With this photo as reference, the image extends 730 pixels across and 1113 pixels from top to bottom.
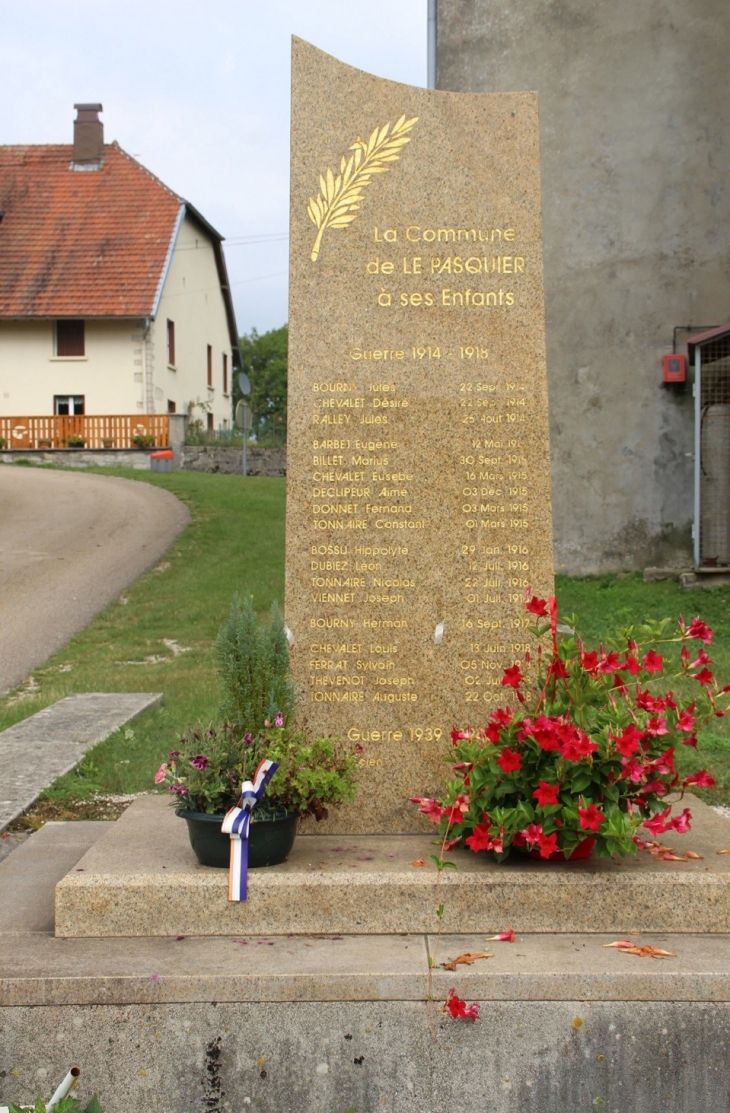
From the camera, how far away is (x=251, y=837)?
3416 millimetres

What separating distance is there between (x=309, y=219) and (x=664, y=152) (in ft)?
36.0

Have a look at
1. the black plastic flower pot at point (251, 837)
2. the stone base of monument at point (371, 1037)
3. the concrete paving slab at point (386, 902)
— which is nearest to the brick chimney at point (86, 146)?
the black plastic flower pot at point (251, 837)

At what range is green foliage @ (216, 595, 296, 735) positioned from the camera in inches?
145

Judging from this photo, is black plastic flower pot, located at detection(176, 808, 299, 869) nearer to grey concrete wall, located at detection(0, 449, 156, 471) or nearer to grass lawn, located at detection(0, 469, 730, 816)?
grass lawn, located at detection(0, 469, 730, 816)

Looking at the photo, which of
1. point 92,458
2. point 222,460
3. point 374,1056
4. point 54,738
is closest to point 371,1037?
point 374,1056

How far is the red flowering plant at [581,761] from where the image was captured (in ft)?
10.7

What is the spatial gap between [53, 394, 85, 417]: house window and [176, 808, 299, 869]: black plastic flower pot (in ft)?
102

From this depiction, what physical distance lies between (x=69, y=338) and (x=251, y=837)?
31.4 m

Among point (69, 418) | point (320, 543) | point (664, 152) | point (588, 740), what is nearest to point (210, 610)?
point (664, 152)

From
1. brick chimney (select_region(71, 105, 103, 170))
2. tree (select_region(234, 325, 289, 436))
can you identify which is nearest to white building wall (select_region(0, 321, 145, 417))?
brick chimney (select_region(71, 105, 103, 170))

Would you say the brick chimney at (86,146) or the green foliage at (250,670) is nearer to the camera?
the green foliage at (250,670)

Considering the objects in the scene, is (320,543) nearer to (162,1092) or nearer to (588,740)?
(588,740)

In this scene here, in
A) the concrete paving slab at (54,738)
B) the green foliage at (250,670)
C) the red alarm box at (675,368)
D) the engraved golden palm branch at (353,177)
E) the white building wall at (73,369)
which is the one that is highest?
the white building wall at (73,369)

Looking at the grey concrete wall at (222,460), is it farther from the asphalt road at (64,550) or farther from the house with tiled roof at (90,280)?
the asphalt road at (64,550)
